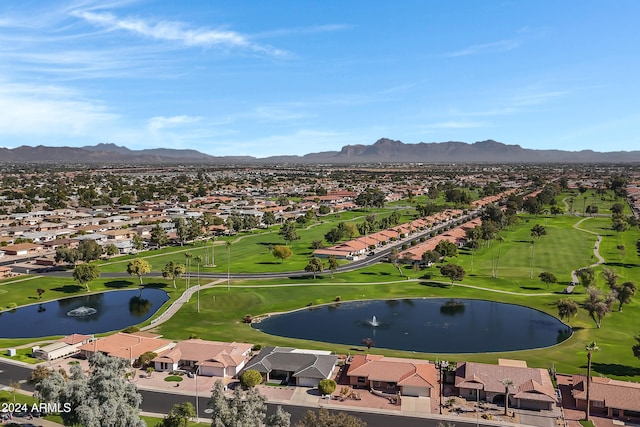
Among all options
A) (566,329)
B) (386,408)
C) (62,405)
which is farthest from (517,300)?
(62,405)

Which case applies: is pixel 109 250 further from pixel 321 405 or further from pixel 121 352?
pixel 321 405

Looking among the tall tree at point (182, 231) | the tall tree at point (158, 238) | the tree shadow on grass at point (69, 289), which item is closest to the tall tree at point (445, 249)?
the tall tree at point (182, 231)

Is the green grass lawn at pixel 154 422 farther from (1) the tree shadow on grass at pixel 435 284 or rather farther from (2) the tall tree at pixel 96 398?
(1) the tree shadow on grass at pixel 435 284

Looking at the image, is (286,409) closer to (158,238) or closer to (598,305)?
(598,305)

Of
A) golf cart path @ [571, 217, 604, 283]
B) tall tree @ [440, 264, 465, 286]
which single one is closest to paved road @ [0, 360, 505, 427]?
tall tree @ [440, 264, 465, 286]

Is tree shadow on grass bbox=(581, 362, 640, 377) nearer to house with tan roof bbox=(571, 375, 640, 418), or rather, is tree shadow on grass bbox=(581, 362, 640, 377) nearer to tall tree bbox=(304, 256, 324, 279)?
house with tan roof bbox=(571, 375, 640, 418)

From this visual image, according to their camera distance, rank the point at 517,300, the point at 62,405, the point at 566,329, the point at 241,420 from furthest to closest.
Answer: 1. the point at 517,300
2. the point at 566,329
3. the point at 62,405
4. the point at 241,420
